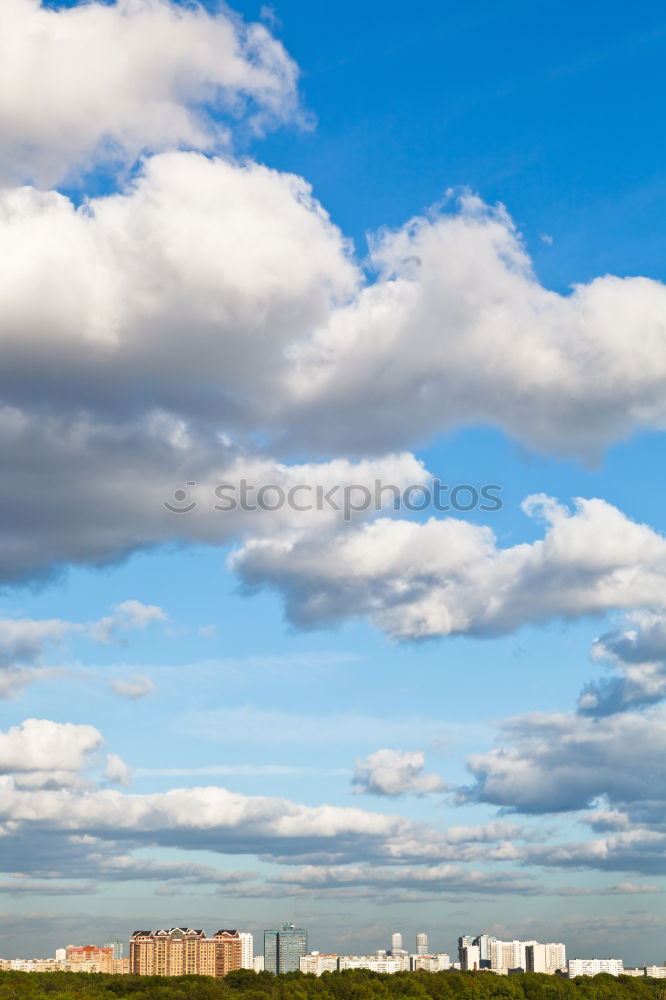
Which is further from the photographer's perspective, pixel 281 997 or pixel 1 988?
pixel 1 988

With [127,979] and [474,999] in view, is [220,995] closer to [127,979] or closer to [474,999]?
[127,979]

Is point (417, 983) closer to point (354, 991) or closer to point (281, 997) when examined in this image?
point (354, 991)

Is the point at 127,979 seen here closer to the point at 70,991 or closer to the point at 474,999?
the point at 70,991

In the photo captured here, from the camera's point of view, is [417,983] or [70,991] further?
[417,983]

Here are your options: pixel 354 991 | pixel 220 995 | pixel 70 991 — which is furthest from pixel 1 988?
pixel 354 991

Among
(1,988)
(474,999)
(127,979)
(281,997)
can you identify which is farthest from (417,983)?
(1,988)

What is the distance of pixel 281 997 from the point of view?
172m

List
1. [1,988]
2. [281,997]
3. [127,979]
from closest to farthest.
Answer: [281,997] → [1,988] → [127,979]

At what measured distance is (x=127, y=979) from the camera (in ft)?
644

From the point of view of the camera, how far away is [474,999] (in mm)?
185625

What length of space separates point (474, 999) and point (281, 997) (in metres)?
34.0

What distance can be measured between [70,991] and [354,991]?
43.9 metres

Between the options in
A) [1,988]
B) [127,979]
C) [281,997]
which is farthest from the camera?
[127,979]

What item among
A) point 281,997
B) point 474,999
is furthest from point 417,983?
point 281,997
